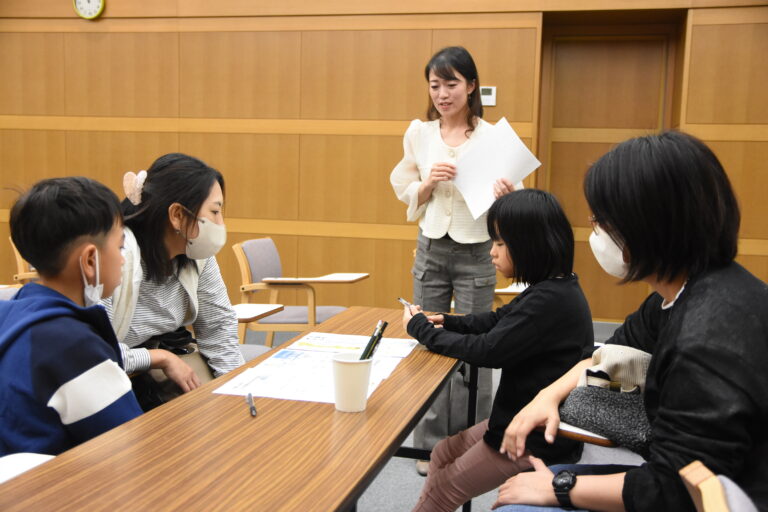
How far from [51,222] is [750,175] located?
487cm

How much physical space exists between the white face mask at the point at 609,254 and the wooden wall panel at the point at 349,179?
388cm

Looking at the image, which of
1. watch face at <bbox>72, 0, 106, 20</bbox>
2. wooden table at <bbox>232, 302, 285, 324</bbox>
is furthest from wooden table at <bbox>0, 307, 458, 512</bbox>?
watch face at <bbox>72, 0, 106, 20</bbox>

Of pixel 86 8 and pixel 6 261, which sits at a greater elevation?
pixel 86 8

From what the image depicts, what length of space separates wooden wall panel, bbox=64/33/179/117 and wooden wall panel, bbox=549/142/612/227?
3135 mm

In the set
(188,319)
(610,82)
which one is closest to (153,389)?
(188,319)

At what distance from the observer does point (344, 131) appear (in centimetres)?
516

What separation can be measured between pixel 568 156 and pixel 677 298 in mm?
4510

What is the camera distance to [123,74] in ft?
17.8

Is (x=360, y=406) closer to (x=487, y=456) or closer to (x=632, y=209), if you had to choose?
(x=487, y=456)

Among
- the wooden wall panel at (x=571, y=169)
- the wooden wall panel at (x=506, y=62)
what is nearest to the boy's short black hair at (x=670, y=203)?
the wooden wall panel at (x=506, y=62)

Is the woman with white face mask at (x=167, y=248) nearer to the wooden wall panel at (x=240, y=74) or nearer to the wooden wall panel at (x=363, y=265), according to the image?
the wooden wall panel at (x=363, y=265)

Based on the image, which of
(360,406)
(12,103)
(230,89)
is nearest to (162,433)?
(360,406)

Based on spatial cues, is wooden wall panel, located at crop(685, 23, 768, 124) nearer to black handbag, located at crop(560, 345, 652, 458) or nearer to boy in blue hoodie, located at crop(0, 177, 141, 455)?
black handbag, located at crop(560, 345, 652, 458)

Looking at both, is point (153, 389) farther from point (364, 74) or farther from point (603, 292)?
point (603, 292)
